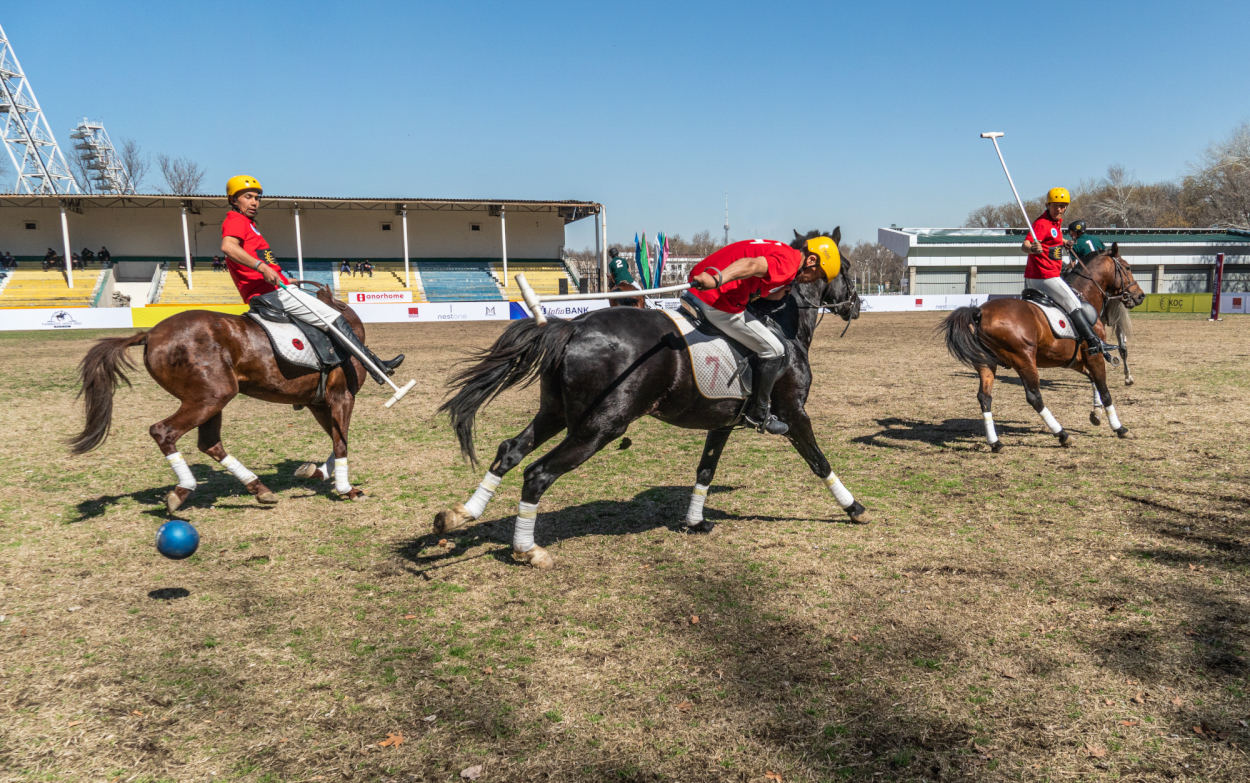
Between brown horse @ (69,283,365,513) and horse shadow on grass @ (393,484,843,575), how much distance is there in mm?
1789

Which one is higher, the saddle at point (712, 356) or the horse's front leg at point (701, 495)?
the saddle at point (712, 356)

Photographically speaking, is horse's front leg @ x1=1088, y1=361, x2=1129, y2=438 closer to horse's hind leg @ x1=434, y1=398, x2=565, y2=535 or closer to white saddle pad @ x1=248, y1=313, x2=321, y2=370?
horse's hind leg @ x1=434, y1=398, x2=565, y2=535

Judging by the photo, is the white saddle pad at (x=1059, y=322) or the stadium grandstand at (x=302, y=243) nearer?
the white saddle pad at (x=1059, y=322)

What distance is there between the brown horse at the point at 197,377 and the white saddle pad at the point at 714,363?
3961 millimetres

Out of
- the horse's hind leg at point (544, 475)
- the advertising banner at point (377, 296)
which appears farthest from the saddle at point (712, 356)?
the advertising banner at point (377, 296)

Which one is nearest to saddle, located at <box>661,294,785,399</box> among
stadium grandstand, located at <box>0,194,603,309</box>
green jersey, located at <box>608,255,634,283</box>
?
green jersey, located at <box>608,255,634,283</box>

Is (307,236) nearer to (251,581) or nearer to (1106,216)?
(251,581)

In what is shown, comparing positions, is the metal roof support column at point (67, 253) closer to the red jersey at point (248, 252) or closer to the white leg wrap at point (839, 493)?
the red jersey at point (248, 252)

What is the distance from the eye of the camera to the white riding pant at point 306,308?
7391 millimetres

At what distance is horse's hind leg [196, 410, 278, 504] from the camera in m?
7.26

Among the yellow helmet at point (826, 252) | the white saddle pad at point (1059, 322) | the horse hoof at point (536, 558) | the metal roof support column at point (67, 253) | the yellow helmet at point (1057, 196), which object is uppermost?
the metal roof support column at point (67, 253)

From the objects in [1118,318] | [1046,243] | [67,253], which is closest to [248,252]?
[1046,243]

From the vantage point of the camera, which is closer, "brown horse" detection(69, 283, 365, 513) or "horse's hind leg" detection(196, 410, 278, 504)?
"brown horse" detection(69, 283, 365, 513)

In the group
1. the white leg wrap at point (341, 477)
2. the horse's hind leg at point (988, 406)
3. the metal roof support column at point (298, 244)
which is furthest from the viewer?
the metal roof support column at point (298, 244)
